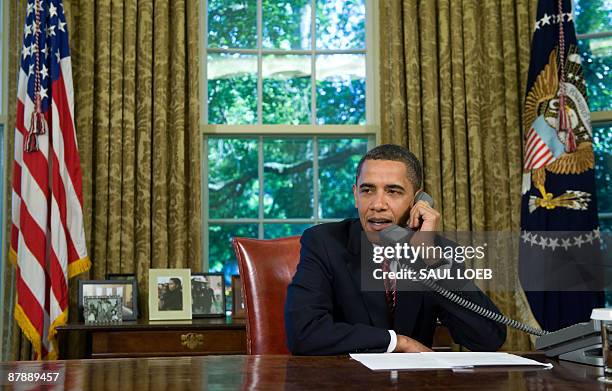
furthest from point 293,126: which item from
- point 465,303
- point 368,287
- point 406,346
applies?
point 406,346

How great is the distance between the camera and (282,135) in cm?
440

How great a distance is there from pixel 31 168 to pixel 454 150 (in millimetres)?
2216

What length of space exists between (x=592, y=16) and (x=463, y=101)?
92 cm

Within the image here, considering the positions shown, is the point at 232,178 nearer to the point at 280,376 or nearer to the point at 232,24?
the point at 232,24

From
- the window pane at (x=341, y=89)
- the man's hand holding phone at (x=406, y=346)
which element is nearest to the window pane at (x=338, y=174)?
the window pane at (x=341, y=89)

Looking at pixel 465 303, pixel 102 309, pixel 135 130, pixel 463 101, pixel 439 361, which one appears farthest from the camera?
pixel 463 101

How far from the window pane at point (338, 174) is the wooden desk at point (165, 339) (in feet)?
3.72

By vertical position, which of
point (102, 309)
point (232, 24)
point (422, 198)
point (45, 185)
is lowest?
point (102, 309)

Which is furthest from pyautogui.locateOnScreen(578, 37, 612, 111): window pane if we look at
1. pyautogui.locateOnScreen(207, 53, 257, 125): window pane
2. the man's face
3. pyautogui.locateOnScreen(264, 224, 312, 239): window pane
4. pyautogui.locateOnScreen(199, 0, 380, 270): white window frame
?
the man's face

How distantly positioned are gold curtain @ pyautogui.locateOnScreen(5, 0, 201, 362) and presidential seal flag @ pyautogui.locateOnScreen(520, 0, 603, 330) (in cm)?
173

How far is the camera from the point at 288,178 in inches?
173

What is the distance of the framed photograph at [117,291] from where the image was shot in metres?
3.75

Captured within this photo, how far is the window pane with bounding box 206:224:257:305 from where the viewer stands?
14.0 feet

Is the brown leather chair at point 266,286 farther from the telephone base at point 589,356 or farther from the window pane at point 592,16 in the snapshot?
the window pane at point 592,16
